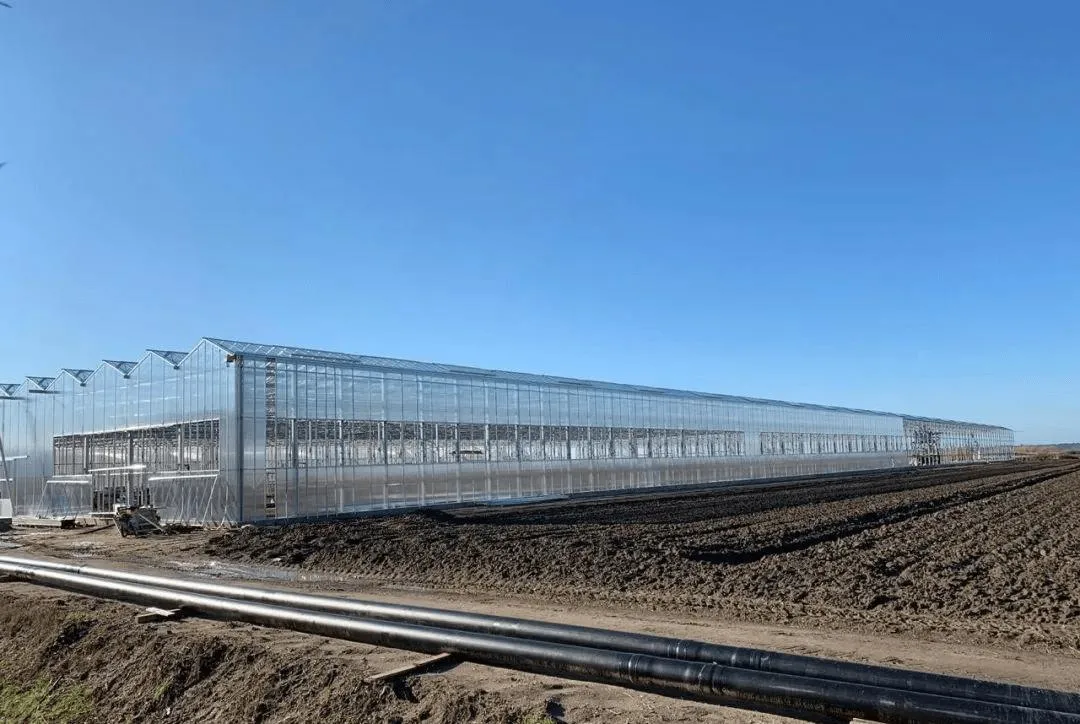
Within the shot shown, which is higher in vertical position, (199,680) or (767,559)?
(767,559)

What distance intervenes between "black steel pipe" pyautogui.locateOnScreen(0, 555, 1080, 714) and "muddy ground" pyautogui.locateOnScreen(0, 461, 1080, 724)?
446mm

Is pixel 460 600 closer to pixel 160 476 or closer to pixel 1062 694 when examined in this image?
pixel 1062 694

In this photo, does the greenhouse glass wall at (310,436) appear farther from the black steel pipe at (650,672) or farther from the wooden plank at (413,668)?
the wooden plank at (413,668)

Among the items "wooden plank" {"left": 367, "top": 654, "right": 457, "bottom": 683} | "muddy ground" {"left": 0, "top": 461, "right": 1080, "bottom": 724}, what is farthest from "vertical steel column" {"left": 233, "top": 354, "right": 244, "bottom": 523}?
"wooden plank" {"left": 367, "top": 654, "right": 457, "bottom": 683}

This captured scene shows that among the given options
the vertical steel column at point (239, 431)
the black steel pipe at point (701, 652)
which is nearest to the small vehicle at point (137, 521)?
the vertical steel column at point (239, 431)

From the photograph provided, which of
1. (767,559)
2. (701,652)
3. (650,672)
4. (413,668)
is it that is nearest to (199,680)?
(413,668)

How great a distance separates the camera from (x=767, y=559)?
15.0 m

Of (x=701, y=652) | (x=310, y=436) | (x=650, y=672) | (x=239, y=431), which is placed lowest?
(x=650, y=672)

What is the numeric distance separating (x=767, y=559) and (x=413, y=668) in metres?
9.03

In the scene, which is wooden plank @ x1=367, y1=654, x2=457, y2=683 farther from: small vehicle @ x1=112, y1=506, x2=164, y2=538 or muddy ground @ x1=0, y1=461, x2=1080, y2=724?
small vehicle @ x1=112, y1=506, x2=164, y2=538

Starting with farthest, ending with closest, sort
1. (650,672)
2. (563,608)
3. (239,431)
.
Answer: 1. (239,431)
2. (563,608)
3. (650,672)

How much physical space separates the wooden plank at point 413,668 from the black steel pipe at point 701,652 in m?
0.50

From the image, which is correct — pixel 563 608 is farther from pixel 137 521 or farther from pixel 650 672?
pixel 137 521

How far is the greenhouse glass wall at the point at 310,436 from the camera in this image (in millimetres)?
27250
